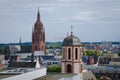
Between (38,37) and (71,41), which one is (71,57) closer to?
(71,41)

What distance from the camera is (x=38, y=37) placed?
104375 millimetres

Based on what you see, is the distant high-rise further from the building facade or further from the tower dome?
the building facade

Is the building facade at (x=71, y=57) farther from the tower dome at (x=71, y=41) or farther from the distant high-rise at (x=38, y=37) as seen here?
the distant high-rise at (x=38, y=37)

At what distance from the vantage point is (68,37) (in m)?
39.8

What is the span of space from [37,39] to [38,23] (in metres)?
4.46

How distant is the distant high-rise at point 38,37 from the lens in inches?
4109

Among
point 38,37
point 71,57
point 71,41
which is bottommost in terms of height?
point 71,57

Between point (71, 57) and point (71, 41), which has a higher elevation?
point (71, 41)

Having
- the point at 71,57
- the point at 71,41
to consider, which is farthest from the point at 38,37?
the point at 71,57

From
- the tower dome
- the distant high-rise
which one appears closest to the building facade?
the tower dome

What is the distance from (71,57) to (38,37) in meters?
65.8

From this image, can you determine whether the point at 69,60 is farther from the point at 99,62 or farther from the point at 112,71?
the point at 99,62

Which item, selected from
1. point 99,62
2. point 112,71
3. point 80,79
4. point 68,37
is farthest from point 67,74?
point 99,62

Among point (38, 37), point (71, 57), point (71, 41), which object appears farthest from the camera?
point (38, 37)
